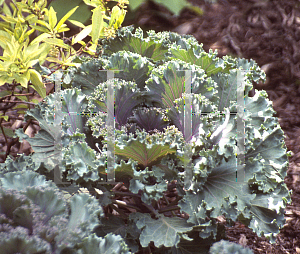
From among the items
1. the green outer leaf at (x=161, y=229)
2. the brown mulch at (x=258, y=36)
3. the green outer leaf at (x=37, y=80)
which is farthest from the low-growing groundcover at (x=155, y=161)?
the brown mulch at (x=258, y=36)

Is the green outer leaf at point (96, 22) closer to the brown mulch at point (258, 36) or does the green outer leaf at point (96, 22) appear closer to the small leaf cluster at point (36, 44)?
the small leaf cluster at point (36, 44)

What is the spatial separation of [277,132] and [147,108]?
28.1 inches

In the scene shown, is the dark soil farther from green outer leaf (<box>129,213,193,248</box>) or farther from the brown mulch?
green outer leaf (<box>129,213,193,248</box>)

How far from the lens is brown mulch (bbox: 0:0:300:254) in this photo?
302 cm

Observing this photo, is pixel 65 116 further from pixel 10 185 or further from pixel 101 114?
pixel 10 185

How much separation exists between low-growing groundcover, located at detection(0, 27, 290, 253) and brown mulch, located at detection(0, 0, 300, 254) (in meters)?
1.32

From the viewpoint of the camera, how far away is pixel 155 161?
150 centimetres

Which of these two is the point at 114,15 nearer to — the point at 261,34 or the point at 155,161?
the point at 155,161

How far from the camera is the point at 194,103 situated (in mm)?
1550

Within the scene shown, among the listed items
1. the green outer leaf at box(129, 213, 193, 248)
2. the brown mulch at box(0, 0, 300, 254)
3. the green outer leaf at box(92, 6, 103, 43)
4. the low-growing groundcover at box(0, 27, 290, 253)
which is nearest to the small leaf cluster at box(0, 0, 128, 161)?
the green outer leaf at box(92, 6, 103, 43)

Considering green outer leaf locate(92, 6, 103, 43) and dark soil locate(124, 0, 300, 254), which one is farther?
dark soil locate(124, 0, 300, 254)

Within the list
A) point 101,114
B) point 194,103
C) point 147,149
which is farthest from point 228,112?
point 101,114

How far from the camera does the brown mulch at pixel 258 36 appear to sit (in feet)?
9.91

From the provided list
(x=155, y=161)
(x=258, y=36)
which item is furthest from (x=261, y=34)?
(x=155, y=161)
